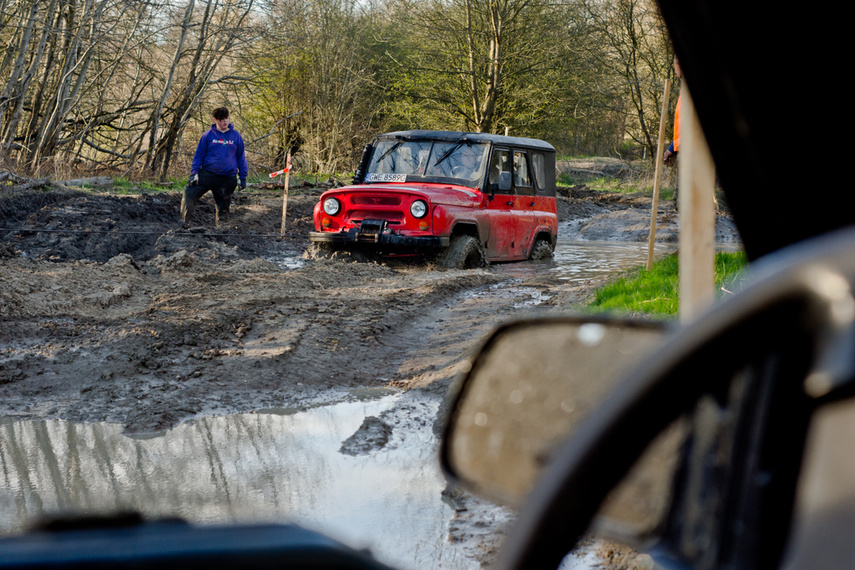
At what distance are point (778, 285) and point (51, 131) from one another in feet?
64.0

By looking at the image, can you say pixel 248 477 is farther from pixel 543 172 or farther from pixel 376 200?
pixel 543 172

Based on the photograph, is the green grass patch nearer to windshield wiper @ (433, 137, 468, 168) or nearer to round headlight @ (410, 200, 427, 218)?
round headlight @ (410, 200, 427, 218)

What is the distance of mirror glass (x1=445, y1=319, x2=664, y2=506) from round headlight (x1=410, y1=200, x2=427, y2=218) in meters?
8.22

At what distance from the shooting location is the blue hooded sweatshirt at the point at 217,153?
12570mm

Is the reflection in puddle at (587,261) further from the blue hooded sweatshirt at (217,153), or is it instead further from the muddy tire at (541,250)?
the blue hooded sweatshirt at (217,153)

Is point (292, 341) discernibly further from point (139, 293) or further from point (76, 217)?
point (76, 217)

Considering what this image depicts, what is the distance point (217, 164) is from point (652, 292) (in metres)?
8.27

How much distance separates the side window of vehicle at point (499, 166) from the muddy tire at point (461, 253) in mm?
858

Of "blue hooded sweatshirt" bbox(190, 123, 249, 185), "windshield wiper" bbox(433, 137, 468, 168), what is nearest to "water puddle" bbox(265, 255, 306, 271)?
"blue hooded sweatshirt" bbox(190, 123, 249, 185)

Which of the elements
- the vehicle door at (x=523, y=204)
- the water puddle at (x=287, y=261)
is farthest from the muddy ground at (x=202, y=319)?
the vehicle door at (x=523, y=204)

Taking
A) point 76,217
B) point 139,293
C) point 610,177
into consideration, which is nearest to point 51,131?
point 76,217

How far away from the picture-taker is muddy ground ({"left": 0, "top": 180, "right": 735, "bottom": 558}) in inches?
197

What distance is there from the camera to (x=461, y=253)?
9.87m

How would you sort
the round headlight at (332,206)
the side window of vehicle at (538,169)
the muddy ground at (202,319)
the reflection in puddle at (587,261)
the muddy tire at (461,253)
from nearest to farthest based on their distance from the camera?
the muddy ground at (202,319) → the round headlight at (332,206) → the muddy tire at (461,253) → the reflection in puddle at (587,261) → the side window of vehicle at (538,169)
